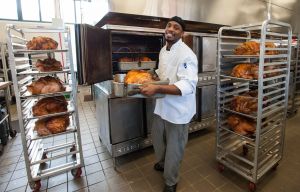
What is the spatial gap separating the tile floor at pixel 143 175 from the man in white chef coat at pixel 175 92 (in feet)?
1.02

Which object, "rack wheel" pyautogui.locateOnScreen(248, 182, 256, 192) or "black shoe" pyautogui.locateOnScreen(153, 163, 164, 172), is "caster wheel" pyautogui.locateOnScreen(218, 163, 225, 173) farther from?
"black shoe" pyautogui.locateOnScreen(153, 163, 164, 172)

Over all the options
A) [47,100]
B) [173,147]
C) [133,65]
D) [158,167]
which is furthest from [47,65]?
[158,167]

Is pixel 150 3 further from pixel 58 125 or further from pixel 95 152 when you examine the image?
pixel 95 152

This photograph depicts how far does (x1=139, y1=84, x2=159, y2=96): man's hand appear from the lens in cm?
139

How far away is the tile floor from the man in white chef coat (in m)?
0.31

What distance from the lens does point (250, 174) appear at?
5.94ft

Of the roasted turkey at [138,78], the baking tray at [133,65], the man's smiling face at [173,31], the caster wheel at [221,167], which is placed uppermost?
Result: the man's smiling face at [173,31]

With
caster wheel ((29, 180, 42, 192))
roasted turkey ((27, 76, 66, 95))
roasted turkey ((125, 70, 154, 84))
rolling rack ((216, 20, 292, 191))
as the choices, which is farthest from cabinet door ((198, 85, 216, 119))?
caster wheel ((29, 180, 42, 192))

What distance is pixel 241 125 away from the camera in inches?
74.3

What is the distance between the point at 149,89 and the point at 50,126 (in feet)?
3.59

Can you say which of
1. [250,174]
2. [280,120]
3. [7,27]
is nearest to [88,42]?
[7,27]

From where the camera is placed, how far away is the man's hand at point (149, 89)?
1395 millimetres

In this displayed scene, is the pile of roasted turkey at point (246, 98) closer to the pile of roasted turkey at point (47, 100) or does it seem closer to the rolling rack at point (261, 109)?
the rolling rack at point (261, 109)

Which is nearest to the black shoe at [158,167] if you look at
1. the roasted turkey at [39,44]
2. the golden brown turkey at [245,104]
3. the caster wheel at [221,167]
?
the caster wheel at [221,167]
